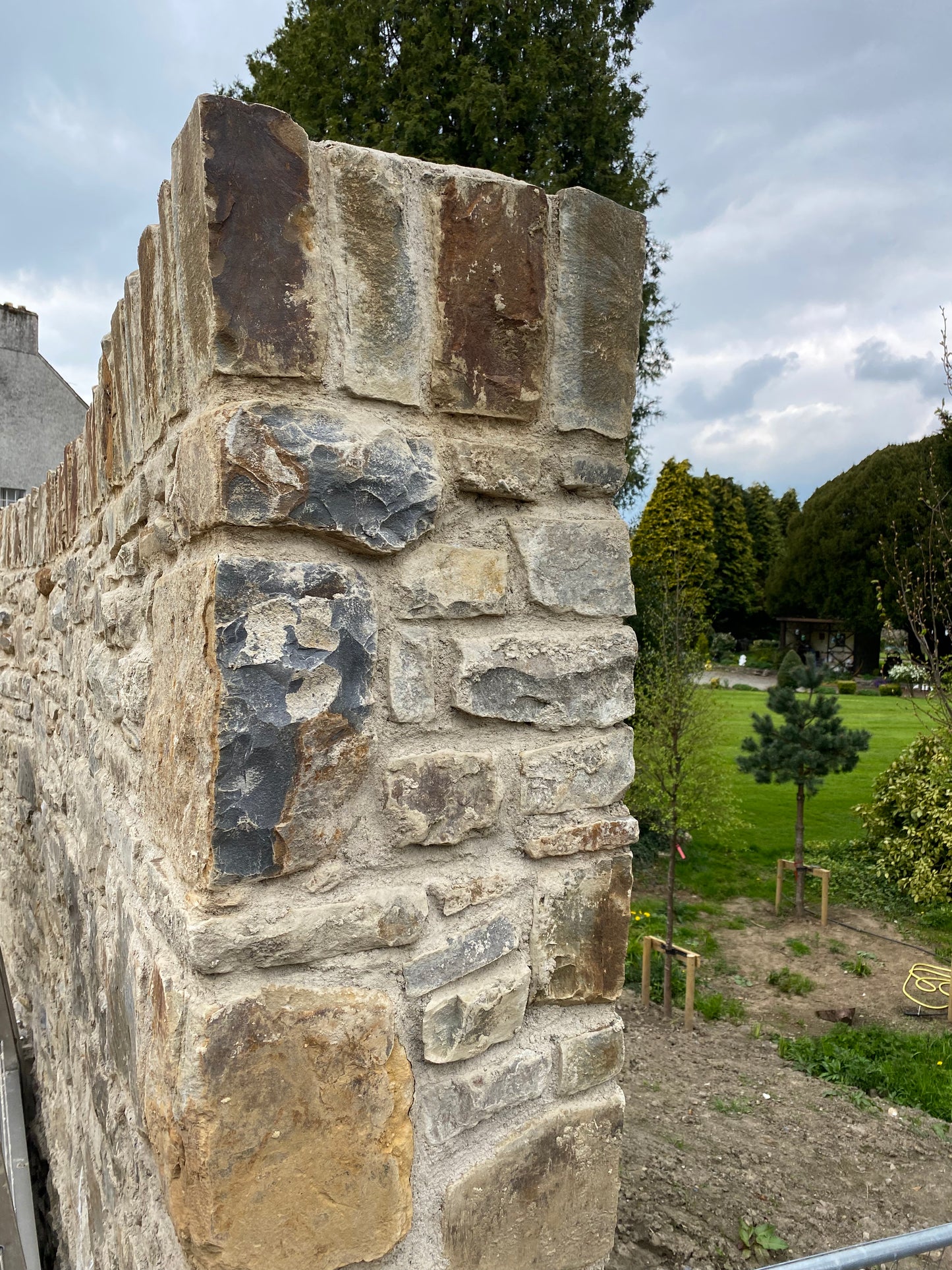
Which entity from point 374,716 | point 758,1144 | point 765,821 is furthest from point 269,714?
point 765,821

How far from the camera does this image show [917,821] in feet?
29.9

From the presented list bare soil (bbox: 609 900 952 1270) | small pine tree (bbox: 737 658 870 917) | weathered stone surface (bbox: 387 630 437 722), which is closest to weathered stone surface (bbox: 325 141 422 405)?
weathered stone surface (bbox: 387 630 437 722)

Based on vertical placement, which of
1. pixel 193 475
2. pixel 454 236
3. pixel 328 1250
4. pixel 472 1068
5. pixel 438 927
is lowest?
pixel 328 1250

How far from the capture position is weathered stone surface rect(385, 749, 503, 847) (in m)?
1.22

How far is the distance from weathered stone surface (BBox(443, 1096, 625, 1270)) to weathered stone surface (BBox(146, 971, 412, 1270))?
114 millimetres

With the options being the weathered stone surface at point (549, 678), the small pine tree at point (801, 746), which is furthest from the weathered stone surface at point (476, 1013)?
the small pine tree at point (801, 746)

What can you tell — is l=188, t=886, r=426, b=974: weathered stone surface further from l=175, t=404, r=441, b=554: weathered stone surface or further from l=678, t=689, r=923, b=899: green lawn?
→ l=678, t=689, r=923, b=899: green lawn

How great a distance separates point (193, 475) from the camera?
1.17 m

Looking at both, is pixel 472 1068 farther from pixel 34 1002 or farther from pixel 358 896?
pixel 34 1002

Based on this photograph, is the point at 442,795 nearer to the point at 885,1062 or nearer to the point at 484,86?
the point at 885,1062

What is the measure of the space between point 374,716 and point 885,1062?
5.41 meters

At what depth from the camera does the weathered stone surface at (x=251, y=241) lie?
1081 mm

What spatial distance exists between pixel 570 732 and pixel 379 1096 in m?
0.57

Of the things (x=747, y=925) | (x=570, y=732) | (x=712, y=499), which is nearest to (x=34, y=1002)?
(x=570, y=732)
